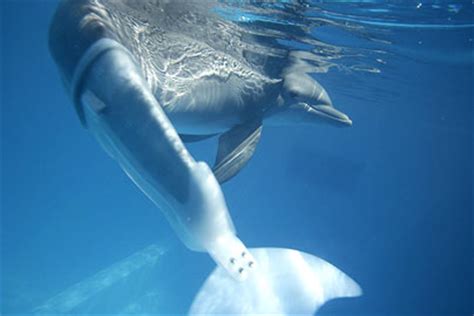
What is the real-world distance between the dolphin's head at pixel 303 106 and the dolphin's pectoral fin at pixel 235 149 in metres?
1.78

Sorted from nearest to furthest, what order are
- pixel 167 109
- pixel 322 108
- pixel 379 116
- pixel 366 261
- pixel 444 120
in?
pixel 167 109
pixel 322 108
pixel 366 261
pixel 444 120
pixel 379 116

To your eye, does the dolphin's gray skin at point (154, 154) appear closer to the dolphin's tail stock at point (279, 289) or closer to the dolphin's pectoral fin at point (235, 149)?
the dolphin's tail stock at point (279, 289)

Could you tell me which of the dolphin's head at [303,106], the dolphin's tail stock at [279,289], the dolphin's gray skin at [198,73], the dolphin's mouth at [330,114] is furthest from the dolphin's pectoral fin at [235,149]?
the dolphin's mouth at [330,114]

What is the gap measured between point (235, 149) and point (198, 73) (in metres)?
1.41

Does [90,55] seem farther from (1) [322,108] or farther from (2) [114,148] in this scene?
(1) [322,108]

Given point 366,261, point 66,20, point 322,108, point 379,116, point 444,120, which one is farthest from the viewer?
point 379,116

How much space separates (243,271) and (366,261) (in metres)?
20.2

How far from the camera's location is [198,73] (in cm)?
583

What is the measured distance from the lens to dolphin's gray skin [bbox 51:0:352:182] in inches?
163

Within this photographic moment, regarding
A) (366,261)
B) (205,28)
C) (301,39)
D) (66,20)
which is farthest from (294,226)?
(66,20)

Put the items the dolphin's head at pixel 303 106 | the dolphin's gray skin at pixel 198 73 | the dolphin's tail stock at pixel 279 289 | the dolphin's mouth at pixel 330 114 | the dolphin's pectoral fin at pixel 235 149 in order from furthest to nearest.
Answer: the dolphin's mouth at pixel 330 114, the dolphin's head at pixel 303 106, the dolphin's pectoral fin at pixel 235 149, the dolphin's tail stock at pixel 279 289, the dolphin's gray skin at pixel 198 73

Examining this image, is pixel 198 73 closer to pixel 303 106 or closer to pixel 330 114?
pixel 303 106

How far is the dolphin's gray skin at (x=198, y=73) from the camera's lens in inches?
163

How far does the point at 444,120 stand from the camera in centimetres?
3089
